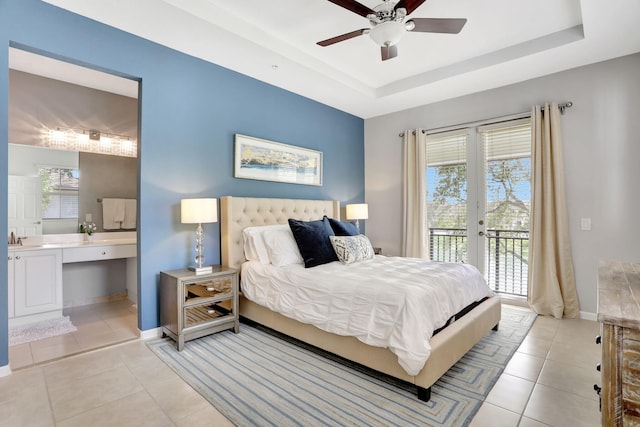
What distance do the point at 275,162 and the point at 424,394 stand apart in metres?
3.07

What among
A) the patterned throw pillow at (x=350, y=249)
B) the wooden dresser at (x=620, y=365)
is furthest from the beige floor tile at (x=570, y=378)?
the patterned throw pillow at (x=350, y=249)

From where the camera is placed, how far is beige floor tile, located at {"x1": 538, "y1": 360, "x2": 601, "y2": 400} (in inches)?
81.4

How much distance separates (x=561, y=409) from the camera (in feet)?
6.15

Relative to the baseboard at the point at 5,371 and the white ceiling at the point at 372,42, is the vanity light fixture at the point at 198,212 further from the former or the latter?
the white ceiling at the point at 372,42

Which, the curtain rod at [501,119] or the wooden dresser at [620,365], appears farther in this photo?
the curtain rod at [501,119]

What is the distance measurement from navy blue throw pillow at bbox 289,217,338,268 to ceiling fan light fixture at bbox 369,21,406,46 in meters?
1.82

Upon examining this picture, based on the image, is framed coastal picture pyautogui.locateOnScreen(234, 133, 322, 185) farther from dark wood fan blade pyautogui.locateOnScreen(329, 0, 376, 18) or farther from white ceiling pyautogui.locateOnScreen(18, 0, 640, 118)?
dark wood fan blade pyautogui.locateOnScreen(329, 0, 376, 18)

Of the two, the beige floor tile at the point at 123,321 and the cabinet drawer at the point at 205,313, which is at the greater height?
the cabinet drawer at the point at 205,313

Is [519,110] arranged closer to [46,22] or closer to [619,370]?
[619,370]

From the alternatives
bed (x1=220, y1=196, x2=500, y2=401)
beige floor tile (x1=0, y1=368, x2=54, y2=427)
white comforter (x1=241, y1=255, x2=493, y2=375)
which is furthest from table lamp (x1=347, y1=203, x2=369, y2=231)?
beige floor tile (x1=0, y1=368, x2=54, y2=427)

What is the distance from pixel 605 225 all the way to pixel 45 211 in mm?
6375

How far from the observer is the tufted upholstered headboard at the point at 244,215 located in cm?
338

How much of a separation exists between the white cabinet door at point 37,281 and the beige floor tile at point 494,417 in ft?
13.3

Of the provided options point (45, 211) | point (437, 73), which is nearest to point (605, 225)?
point (437, 73)
